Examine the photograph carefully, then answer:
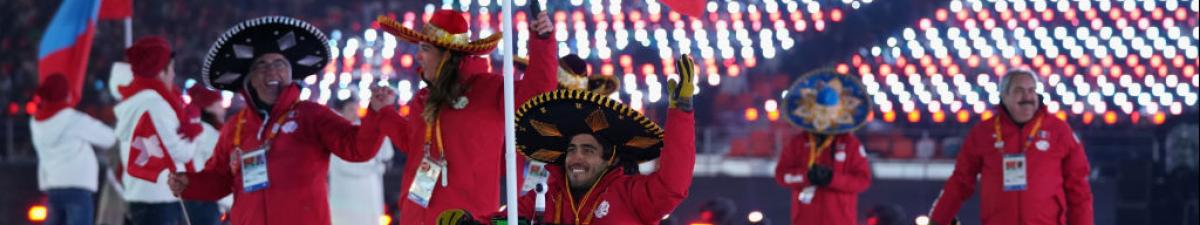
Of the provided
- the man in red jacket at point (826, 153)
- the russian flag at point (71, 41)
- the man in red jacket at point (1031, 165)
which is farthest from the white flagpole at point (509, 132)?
the russian flag at point (71, 41)

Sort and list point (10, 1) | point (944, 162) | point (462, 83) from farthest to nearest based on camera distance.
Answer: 1. point (10, 1)
2. point (944, 162)
3. point (462, 83)

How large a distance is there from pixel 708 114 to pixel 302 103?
5991 millimetres

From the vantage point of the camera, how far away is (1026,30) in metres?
11.8

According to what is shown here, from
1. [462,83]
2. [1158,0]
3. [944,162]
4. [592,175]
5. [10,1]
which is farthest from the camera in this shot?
[10,1]

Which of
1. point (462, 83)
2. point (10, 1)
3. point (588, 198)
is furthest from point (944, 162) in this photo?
point (10, 1)

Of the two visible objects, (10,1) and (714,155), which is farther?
(10,1)

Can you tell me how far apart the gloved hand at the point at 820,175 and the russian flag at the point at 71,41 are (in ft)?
15.1

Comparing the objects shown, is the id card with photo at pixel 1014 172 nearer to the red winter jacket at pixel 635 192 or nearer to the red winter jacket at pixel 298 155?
the red winter jacket at pixel 298 155

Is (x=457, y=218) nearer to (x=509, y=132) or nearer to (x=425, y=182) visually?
(x=509, y=132)

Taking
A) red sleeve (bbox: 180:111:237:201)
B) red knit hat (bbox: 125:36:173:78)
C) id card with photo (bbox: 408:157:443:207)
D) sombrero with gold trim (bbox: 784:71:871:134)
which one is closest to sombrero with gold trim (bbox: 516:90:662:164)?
id card with photo (bbox: 408:157:443:207)

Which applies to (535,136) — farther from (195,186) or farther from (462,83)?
(195,186)

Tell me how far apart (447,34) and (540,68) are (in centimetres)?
46

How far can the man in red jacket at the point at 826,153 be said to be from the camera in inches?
388

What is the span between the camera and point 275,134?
7055mm
